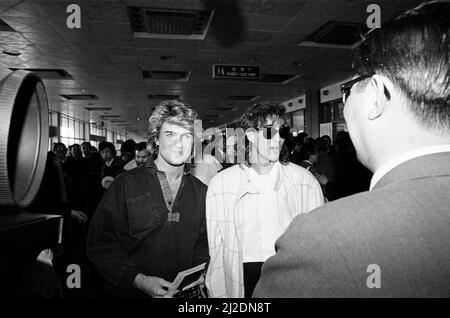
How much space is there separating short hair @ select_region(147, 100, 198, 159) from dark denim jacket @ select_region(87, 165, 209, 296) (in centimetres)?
28

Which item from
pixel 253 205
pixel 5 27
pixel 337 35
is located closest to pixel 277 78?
pixel 337 35

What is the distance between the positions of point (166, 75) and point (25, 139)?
8.08 metres

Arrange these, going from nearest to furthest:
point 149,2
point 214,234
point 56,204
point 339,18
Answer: point 214,234 → point 56,204 → point 149,2 → point 339,18

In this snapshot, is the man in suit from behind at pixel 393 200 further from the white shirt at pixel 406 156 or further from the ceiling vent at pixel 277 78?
the ceiling vent at pixel 277 78

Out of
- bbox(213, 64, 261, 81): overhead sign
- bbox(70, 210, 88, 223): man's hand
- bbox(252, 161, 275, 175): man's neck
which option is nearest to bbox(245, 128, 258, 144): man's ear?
bbox(252, 161, 275, 175): man's neck

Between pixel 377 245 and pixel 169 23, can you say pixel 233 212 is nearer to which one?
pixel 377 245

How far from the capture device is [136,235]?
A: 155 cm

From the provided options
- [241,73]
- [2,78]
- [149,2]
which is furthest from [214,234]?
[241,73]

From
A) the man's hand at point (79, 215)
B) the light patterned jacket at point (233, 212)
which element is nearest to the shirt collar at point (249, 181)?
the light patterned jacket at point (233, 212)

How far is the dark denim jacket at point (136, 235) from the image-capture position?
4.90 ft

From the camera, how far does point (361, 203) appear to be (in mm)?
520

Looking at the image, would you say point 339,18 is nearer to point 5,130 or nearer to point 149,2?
point 149,2
